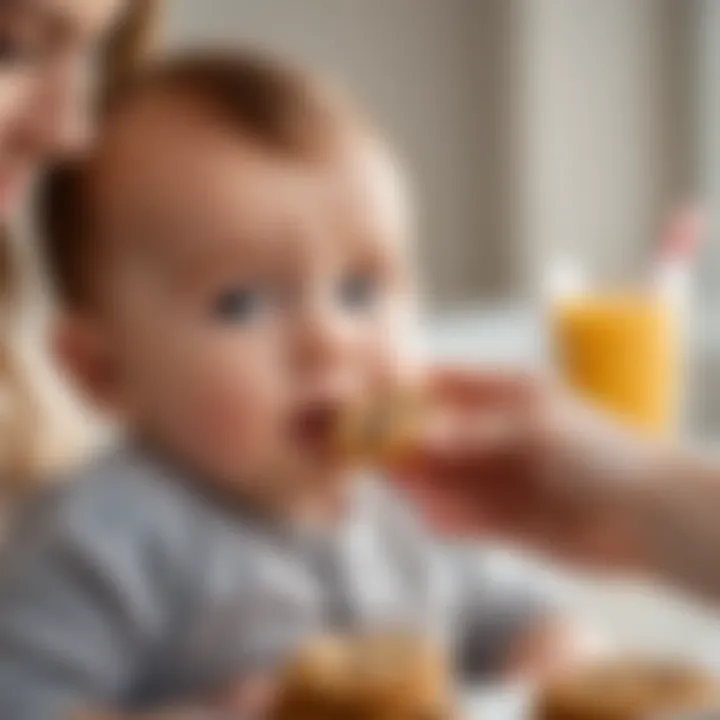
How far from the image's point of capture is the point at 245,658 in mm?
515

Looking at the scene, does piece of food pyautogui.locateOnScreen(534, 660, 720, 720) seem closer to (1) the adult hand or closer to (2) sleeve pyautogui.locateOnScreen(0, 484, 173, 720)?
(1) the adult hand

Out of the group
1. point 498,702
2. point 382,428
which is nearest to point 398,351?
point 382,428

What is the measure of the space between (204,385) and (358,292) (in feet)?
0.21

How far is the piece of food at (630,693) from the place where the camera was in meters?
0.53

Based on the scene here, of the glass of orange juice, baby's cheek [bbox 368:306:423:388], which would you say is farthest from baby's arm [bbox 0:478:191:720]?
the glass of orange juice

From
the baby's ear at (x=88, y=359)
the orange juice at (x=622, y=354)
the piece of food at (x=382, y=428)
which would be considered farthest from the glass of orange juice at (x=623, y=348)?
the baby's ear at (x=88, y=359)

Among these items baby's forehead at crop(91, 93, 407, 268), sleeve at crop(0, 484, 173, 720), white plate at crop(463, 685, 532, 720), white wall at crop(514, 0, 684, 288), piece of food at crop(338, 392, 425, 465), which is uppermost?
white wall at crop(514, 0, 684, 288)

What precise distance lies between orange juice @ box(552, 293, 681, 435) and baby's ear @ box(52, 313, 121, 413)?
0.21 meters

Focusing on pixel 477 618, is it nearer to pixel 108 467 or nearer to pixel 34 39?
pixel 108 467

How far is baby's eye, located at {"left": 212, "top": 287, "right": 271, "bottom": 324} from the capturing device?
0.51 meters

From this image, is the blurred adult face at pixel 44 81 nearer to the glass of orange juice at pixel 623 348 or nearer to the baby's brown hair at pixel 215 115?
the baby's brown hair at pixel 215 115

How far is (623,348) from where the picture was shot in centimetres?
65

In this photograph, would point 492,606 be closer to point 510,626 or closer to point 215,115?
point 510,626

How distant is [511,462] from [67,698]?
0.65 feet
